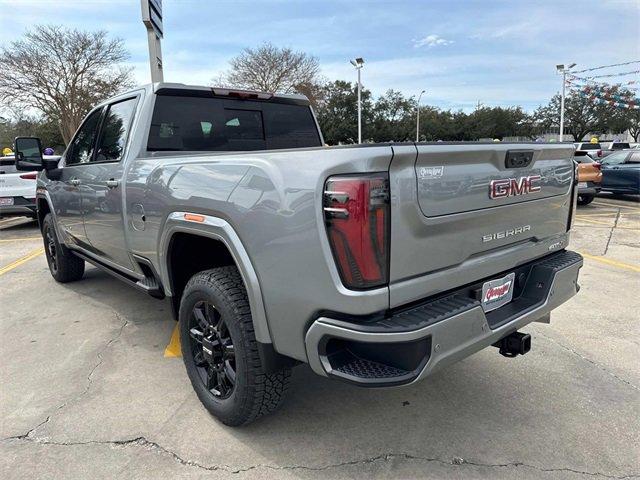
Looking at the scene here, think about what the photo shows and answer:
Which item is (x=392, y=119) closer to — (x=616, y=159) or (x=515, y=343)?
(x=616, y=159)

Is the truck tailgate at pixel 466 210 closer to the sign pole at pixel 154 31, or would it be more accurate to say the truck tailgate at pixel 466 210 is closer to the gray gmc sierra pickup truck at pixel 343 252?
the gray gmc sierra pickup truck at pixel 343 252

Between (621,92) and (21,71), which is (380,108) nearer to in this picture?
(621,92)

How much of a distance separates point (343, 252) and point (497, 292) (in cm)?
105

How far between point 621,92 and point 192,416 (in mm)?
56484

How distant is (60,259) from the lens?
5.66 metres

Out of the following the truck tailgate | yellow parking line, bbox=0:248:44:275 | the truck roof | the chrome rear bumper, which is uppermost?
the truck roof

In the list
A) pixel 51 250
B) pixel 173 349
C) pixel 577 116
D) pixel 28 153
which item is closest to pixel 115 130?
pixel 28 153

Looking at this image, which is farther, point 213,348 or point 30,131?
point 30,131

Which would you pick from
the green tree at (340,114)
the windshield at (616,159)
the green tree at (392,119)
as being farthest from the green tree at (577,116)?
the windshield at (616,159)

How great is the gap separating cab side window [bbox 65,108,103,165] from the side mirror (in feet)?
0.95

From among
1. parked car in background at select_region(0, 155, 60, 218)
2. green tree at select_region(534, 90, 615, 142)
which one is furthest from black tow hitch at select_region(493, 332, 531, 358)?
green tree at select_region(534, 90, 615, 142)

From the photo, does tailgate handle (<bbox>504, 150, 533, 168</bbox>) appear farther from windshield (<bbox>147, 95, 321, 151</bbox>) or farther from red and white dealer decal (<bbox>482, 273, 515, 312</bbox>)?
windshield (<bbox>147, 95, 321, 151</bbox>)

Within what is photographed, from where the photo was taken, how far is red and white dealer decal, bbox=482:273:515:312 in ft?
8.19

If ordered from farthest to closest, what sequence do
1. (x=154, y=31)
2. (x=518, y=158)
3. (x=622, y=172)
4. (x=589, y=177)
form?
(x=622, y=172) → (x=589, y=177) → (x=154, y=31) → (x=518, y=158)
